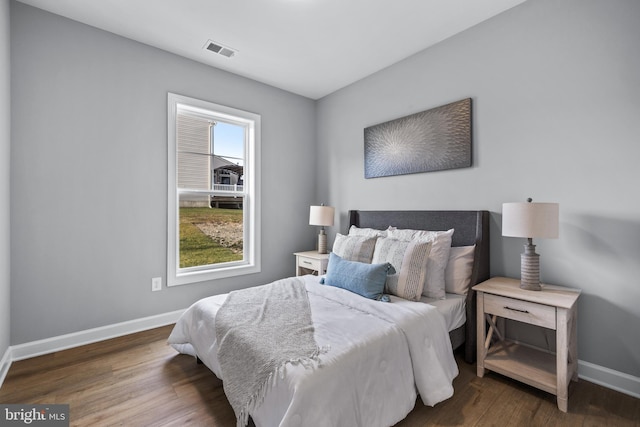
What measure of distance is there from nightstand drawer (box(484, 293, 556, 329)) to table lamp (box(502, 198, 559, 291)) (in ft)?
0.60

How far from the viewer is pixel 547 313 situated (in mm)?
1702

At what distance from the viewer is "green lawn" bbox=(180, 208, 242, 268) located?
10.3 feet

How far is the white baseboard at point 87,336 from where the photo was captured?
2236mm

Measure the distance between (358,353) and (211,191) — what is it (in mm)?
2565

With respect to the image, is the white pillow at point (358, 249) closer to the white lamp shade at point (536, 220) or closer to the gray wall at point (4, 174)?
the white lamp shade at point (536, 220)

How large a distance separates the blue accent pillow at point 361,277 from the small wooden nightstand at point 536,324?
661 mm

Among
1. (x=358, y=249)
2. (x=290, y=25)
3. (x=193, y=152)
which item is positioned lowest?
(x=358, y=249)

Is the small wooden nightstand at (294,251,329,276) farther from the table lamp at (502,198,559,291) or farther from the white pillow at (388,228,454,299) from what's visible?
the table lamp at (502,198,559,291)

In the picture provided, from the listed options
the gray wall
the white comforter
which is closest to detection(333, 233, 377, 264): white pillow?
the white comforter

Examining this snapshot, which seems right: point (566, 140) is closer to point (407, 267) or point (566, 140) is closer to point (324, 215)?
point (407, 267)

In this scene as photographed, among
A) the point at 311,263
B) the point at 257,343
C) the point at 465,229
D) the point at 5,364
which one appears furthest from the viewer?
the point at 311,263

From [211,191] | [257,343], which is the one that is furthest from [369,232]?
[211,191]

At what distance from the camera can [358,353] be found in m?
1.38

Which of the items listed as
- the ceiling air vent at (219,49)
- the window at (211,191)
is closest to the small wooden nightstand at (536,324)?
the window at (211,191)
